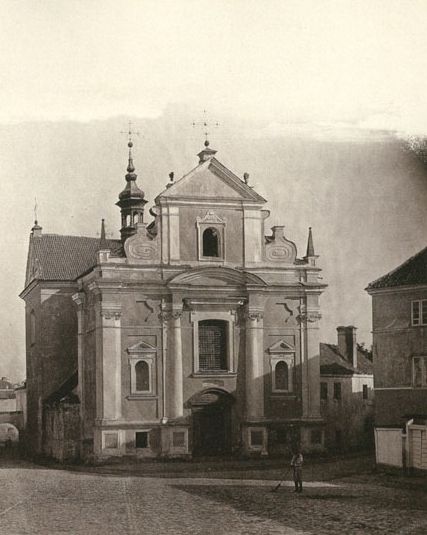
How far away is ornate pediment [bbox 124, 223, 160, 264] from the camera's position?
38.1 metres

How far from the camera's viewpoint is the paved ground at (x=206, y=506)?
17828 millimetres

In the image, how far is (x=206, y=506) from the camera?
21344 millimetres

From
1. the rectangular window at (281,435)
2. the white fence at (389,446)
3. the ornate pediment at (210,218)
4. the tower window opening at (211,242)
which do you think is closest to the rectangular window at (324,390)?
the rectangular window at (281,435)

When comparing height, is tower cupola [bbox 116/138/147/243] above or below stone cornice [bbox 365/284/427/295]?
above

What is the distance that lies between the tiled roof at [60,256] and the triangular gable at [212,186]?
8.47 metres

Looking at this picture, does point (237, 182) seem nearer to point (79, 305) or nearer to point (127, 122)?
point (79, 305)

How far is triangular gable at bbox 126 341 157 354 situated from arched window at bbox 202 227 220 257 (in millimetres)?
4120

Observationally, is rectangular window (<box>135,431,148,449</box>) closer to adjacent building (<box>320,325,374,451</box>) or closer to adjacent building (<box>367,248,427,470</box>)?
adjacent building (<box>367,248,427,470</box>)

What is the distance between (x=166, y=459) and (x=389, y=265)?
11.4m

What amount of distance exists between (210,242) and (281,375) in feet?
19.1

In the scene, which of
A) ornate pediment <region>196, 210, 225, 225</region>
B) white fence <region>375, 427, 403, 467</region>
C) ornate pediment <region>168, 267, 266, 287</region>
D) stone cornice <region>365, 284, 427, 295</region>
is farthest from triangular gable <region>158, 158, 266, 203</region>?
white fence <region>375, 427, 403, 467</region>

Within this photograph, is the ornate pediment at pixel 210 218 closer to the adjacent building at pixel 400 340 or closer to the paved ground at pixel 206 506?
the adjacent building at pixel 400 340

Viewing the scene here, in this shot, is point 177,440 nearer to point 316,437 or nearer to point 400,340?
point 316,437

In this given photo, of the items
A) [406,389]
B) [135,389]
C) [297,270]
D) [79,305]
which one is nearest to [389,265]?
[406,389]
